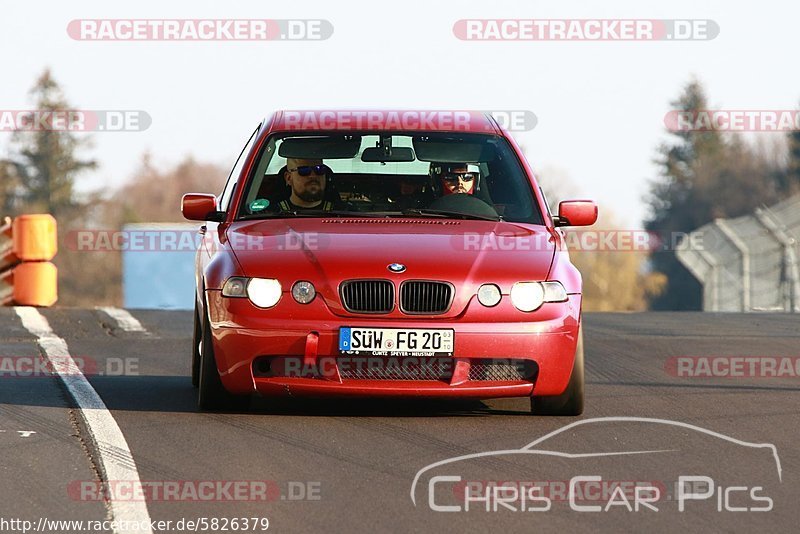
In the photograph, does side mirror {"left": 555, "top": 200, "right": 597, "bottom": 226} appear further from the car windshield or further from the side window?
the side window

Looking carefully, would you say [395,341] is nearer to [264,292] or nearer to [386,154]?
[264,292]

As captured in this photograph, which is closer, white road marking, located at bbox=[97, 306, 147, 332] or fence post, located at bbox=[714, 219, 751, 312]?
white road marking, located at bbox=[97, 306, 147, 332]

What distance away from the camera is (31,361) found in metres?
11.2

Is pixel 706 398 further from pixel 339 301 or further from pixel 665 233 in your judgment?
pixel 665 233

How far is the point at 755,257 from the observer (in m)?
24.3

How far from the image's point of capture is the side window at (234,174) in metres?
9.80

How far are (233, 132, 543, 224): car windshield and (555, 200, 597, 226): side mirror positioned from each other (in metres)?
0.23

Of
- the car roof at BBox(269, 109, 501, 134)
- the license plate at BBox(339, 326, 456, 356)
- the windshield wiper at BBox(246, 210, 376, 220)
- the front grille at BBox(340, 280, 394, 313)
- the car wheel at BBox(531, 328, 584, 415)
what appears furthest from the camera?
the car roof at BBox(269, 109, 501, 134)

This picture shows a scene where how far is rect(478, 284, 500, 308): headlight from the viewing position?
8188 millimetres

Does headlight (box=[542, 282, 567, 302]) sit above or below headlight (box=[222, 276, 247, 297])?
below

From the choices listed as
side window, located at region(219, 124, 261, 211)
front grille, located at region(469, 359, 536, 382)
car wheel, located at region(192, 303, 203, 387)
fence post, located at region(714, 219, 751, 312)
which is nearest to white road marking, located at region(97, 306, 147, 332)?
side window, located at region(219, 124, 261, 211)

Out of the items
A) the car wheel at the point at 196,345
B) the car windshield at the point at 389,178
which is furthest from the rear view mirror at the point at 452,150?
the car wheel at the point at 196,345

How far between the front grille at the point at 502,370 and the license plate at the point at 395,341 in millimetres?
224

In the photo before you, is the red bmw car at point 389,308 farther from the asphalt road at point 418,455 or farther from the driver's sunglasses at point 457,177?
the driver's sunglasses at point 457,177
